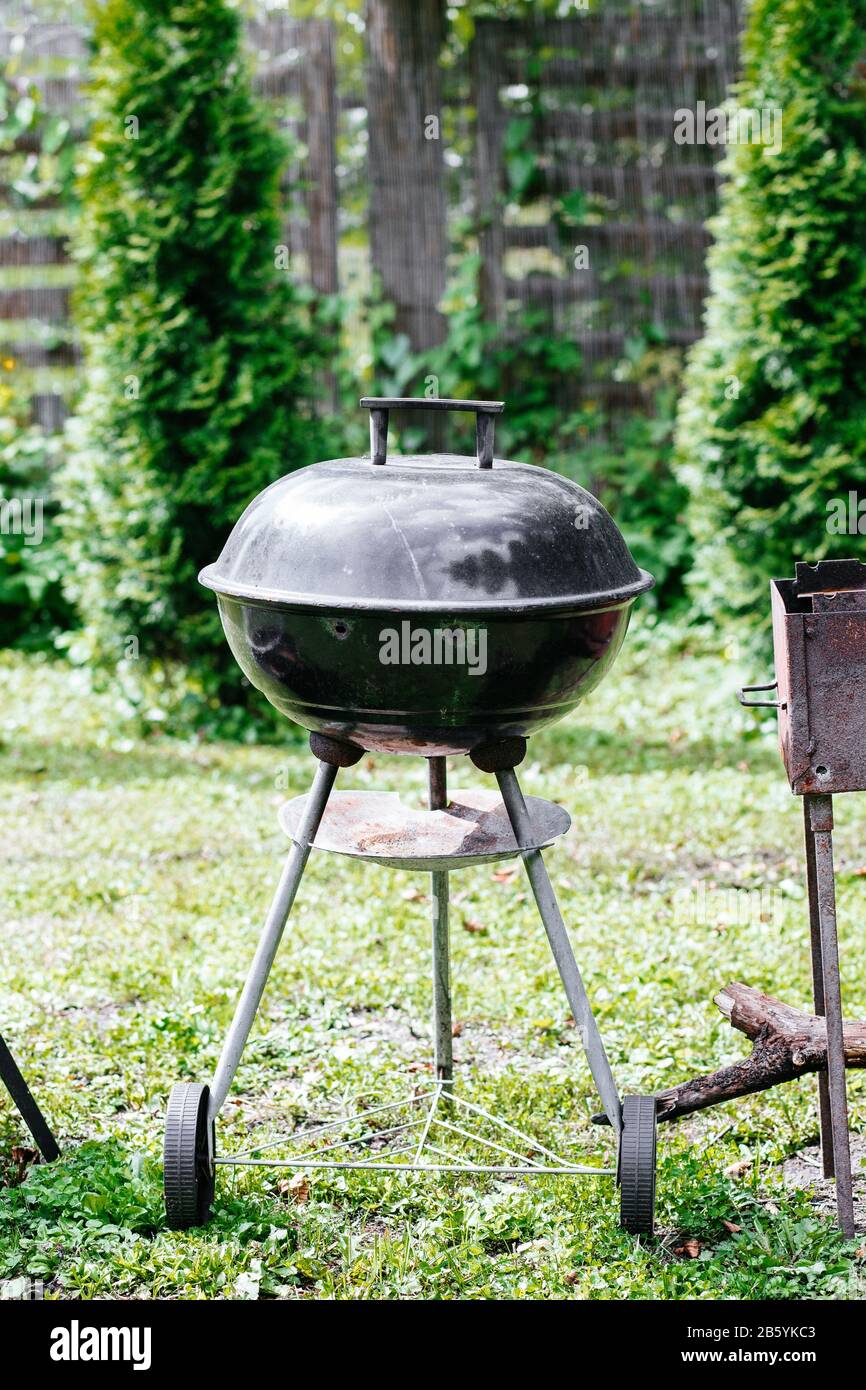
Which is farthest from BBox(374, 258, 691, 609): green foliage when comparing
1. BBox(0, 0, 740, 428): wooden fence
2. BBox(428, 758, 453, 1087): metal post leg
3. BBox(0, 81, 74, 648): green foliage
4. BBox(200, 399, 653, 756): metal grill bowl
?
BBox(200, 399, 653, 756): metal grill bowl

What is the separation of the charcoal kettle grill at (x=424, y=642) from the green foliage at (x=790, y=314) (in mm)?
3473

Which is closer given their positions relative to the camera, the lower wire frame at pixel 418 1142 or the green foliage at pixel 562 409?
the lower wire frame at pixel 418 1142

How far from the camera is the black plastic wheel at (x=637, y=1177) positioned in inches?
105

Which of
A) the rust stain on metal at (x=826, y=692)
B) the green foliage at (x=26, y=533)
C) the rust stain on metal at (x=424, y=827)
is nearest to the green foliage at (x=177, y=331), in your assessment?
the green foliage at (x=26, y=533)

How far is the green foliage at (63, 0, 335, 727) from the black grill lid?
3.44m

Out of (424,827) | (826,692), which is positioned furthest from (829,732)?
Answer: (424,827)

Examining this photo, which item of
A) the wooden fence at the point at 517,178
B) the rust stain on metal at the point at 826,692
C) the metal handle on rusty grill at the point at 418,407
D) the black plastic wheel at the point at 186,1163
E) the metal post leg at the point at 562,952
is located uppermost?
the wooden fence at the point at 517,178

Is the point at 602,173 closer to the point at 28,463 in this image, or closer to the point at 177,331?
the point at 177,331

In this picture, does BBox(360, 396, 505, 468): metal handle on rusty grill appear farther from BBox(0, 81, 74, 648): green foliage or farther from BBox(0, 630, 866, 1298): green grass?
BBox(0, 81, 74, 648): green foliage

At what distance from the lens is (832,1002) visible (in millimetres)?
2641

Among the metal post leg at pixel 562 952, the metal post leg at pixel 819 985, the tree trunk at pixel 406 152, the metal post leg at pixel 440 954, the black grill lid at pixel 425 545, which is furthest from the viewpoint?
the tree trunk at pixel 406 152

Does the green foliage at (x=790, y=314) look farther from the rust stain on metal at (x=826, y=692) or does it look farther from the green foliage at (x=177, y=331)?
the rust stain on metal at (x=826, y=692)

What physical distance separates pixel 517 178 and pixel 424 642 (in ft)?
19.3

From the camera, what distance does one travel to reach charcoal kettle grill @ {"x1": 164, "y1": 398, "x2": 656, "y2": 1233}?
2506mm
